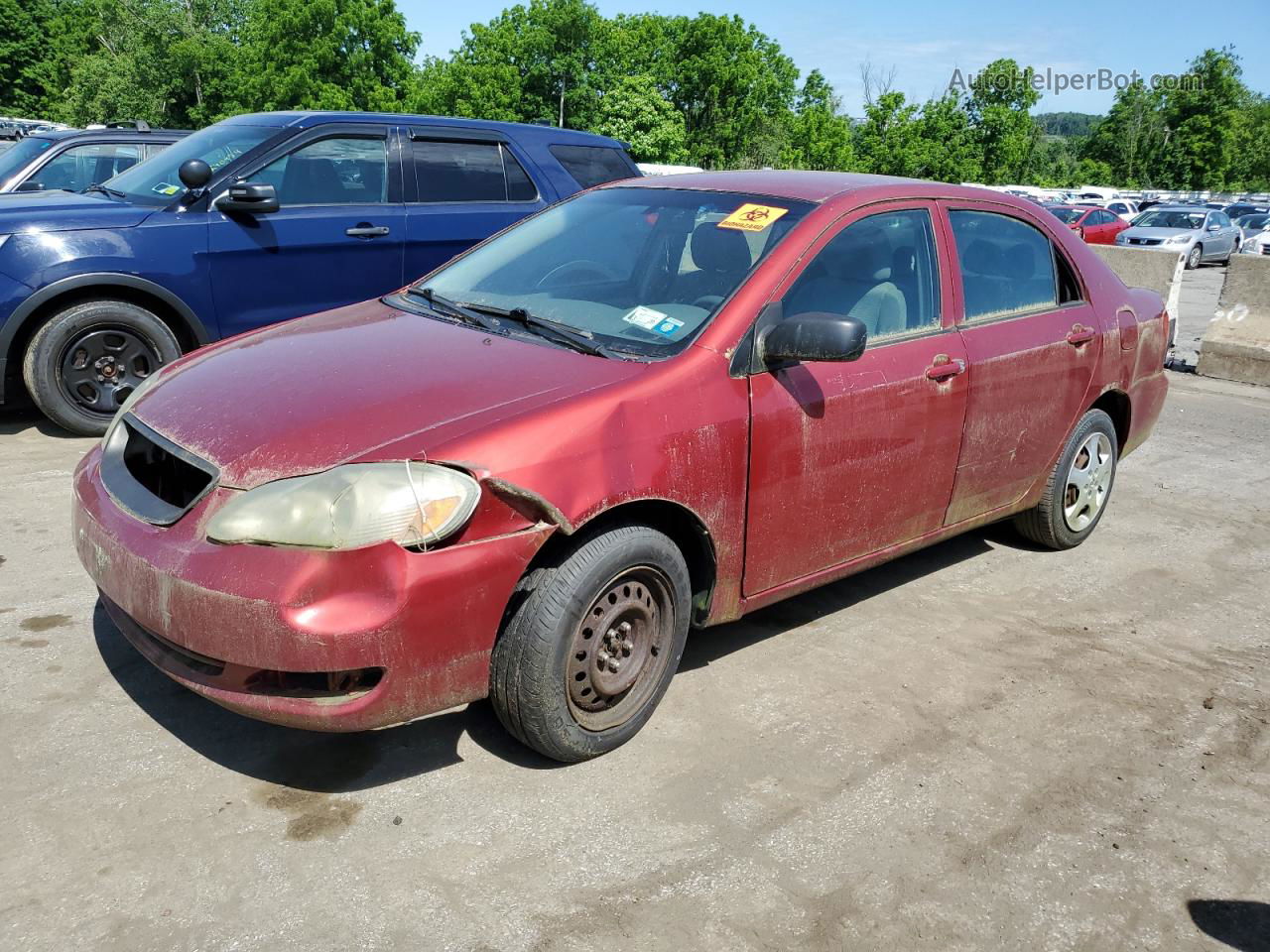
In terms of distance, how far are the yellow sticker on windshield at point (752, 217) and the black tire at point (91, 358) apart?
3.83m

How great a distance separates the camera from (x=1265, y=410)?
29.5 ft

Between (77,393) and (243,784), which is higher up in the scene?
(77,393)

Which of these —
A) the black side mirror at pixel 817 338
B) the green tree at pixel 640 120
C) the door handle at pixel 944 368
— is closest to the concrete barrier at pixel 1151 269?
the door handle at pixel 944 368

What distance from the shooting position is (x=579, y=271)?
3.99 m

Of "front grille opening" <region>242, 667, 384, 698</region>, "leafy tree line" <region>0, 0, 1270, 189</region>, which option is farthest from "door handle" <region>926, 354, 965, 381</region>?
"leafy tree line" <region>0, 0, 1270, 189</region>

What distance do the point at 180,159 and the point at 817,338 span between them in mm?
5131

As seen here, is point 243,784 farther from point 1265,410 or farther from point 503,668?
point 1265,410

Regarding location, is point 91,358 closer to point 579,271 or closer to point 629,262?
point 579,271

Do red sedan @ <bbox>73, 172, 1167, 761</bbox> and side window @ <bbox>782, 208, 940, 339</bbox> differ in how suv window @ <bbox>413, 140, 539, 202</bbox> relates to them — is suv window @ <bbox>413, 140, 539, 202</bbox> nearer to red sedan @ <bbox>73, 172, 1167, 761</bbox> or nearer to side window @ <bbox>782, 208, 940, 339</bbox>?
red sedan @ <bbox>73, 172, 1167, 761</bbox>

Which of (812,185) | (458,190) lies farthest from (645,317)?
(458,190)

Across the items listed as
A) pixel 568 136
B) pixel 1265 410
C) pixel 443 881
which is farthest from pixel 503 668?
pixel 1265 410

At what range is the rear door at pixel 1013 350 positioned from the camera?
423 cm

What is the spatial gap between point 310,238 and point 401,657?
4547 millimetres

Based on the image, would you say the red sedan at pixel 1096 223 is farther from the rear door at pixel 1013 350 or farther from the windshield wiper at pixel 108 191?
the windshield wiper at pixel 108 191
